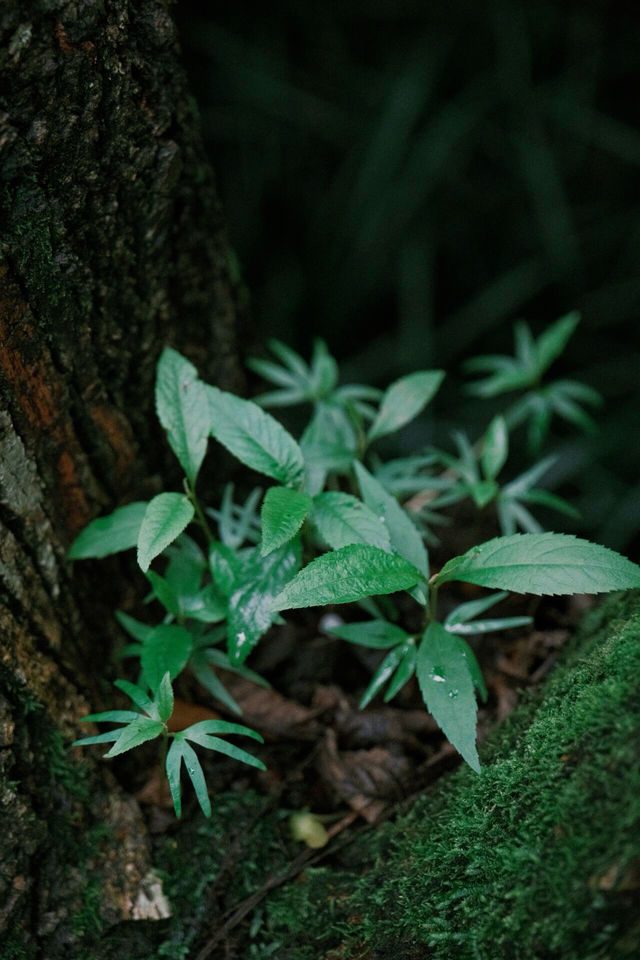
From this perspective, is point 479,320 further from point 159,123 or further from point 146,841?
point 146,841

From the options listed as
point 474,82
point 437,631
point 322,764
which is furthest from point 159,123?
point 474,82

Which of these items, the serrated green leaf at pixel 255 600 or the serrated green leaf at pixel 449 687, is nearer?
the serrated green leaf at pixel 449 687

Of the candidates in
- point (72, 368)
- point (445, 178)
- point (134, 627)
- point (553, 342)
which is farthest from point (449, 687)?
point (445, 178)

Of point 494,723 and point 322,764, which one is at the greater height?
point 494,723

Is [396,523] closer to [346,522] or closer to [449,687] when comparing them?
[346,522]

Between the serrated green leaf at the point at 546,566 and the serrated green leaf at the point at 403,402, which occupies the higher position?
the serrated green leaf at the point at 403,402

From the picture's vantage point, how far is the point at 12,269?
4.31 feet

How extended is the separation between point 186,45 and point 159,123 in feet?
7.20

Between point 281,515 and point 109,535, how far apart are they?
422 millimetres

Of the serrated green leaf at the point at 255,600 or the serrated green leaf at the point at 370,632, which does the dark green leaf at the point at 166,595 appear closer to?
the serrated green leaf at the point at 255,600

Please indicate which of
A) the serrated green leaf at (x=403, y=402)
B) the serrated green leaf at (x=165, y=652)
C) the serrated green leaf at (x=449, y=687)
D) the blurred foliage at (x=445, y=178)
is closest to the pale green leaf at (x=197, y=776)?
the serrated green leaf at (x=165, y=652)

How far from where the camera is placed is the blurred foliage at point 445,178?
328cm

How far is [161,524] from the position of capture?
4.52 feet

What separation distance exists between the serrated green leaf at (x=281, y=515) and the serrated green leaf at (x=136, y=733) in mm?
367
